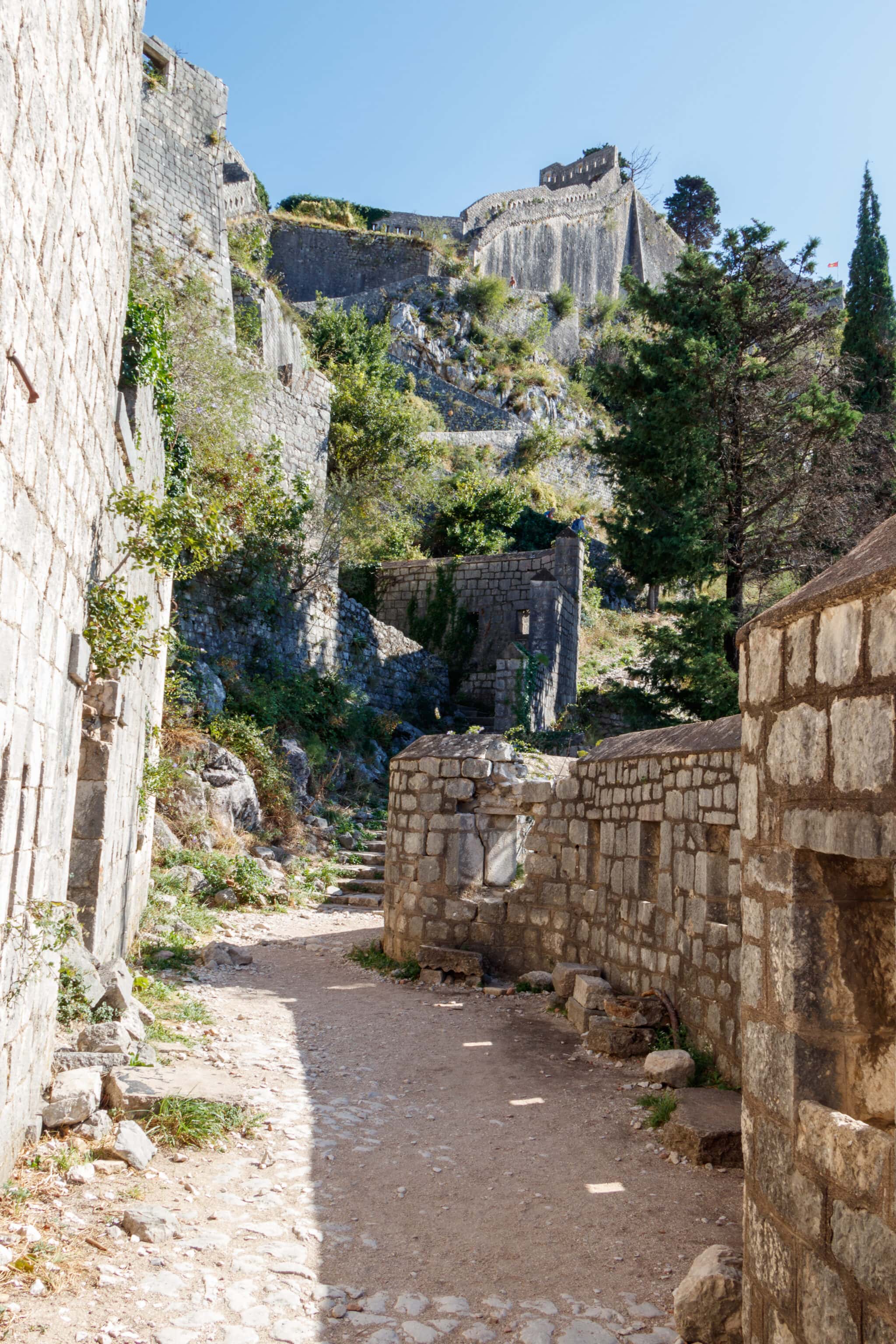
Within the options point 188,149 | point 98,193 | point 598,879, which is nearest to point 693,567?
point 598,879

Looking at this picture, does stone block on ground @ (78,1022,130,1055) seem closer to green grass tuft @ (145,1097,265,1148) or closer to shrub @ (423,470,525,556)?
green grass tuft @ (145,1097,265,1148)

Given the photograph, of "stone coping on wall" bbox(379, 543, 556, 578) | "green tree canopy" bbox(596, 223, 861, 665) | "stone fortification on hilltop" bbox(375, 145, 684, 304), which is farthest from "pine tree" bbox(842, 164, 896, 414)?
"stone fortification on hilltop" bbox(375, 145, 684, 304)

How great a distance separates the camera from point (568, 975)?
7.51 m

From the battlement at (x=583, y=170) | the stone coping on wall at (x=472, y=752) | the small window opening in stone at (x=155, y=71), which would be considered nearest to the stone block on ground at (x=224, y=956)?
the stone coping on wall at (x=472, y=752)

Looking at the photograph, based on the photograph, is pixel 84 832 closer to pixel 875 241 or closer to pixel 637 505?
pixel 637 505

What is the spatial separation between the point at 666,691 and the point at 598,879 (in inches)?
308

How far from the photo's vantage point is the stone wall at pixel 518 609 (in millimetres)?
20172

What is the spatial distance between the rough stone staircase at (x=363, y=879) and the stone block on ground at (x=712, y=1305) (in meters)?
8.88

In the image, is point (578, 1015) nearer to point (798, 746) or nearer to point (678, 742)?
point (678, 742)

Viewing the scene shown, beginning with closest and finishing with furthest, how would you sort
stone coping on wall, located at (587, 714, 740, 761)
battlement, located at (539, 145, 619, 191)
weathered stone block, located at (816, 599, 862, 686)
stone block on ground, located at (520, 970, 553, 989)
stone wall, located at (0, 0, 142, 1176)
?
1. weathered stone block, located at (816, 599, 862, 686)
2. stone wall, located at (0, 0, 142, 1176)
3. stone coping on wall, located at (587, 714, 740, 761)
4. stone block on ground, located at (520, 970, 553, 989)
5. battlement, located at (539, 145, 619, 191)

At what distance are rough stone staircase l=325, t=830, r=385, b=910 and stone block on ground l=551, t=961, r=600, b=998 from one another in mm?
4403

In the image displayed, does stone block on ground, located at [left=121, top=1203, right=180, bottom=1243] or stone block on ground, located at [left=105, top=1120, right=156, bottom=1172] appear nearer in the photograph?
stone block on ground, located at [left=121, top=1203, right=180, bottom=1243]

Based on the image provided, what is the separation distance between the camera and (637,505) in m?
15.5

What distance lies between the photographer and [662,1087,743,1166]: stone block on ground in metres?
4.33
